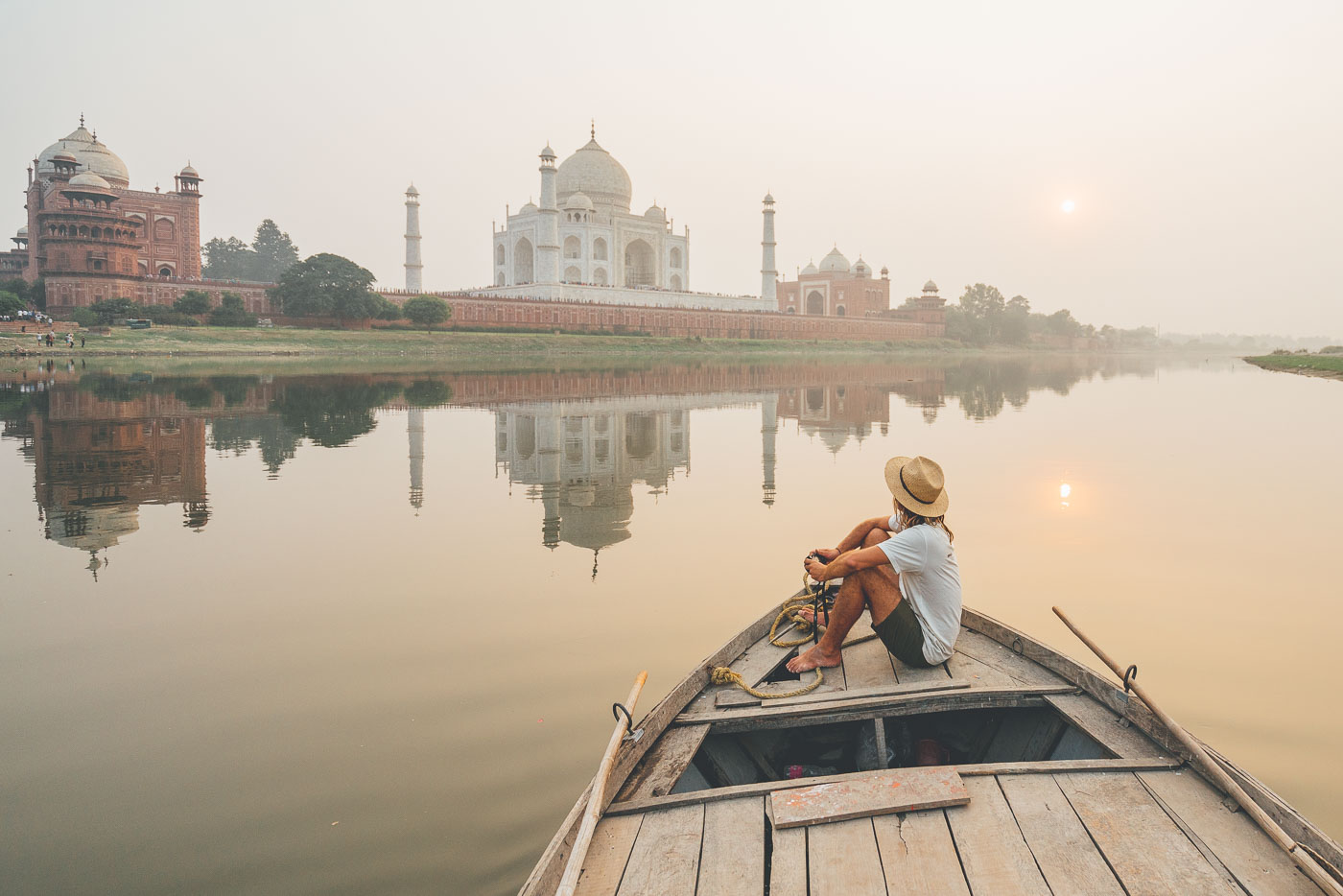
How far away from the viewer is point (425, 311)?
1588 inches

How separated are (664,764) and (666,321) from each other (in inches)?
1974

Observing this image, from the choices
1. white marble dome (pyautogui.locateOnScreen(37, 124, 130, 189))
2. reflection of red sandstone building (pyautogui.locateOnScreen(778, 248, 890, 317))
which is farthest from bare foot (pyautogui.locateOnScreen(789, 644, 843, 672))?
reflection of red sandstone building (pyautogui.locateOnScreen(778, 248, 890, 317))

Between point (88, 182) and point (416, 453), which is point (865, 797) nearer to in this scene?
point (416, 453)

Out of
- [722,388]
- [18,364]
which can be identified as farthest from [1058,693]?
[18,364]

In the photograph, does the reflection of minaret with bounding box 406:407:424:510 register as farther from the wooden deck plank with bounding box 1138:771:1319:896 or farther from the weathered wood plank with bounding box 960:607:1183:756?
the wooden deck plank with bounding box 1138:771:1319:896

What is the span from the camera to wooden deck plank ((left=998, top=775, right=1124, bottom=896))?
217 cm

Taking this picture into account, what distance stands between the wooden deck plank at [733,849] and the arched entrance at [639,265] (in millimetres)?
57273

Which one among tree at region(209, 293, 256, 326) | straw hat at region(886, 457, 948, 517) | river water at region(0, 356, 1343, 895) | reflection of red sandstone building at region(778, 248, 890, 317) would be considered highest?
reflection of red sandstone building at region(778, 248, 890, 317)

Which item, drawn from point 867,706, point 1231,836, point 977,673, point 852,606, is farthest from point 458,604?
point 1231,836

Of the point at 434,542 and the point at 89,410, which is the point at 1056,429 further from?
the point at 89,410

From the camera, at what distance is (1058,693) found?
327 centimetres

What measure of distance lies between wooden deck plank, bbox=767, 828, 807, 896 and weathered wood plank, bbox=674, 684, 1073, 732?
26.7 inches

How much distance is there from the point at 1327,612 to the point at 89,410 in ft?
54.6

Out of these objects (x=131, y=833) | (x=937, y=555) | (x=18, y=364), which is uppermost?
(x=18, y=364)
